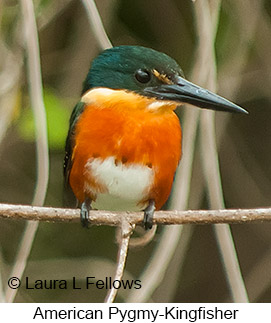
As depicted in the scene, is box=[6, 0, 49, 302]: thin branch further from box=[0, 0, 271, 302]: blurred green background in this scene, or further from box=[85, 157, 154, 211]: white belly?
box=[0, 0, 271, 302]: blurred green background

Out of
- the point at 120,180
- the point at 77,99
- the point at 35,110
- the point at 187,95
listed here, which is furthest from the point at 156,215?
the point at 77,99

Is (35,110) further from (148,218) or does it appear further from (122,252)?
(122,252)

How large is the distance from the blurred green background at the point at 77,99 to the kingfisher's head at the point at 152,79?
1.79ft

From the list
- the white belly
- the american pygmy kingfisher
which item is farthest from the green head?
the white belly

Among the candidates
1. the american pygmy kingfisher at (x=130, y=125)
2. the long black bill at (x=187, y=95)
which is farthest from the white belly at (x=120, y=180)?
the long black bill at (x=187, y=95)

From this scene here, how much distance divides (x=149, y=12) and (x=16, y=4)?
784mm

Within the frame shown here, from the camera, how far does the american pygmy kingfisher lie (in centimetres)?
221

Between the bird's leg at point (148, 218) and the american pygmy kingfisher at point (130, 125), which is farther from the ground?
the american pygmy kingfisher at point (130, 125)

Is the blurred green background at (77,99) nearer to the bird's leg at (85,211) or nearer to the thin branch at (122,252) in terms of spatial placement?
the bird's leg at (85,211)

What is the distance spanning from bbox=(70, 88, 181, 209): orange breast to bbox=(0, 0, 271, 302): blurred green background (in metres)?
0.47

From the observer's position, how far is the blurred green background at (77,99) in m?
2.94
